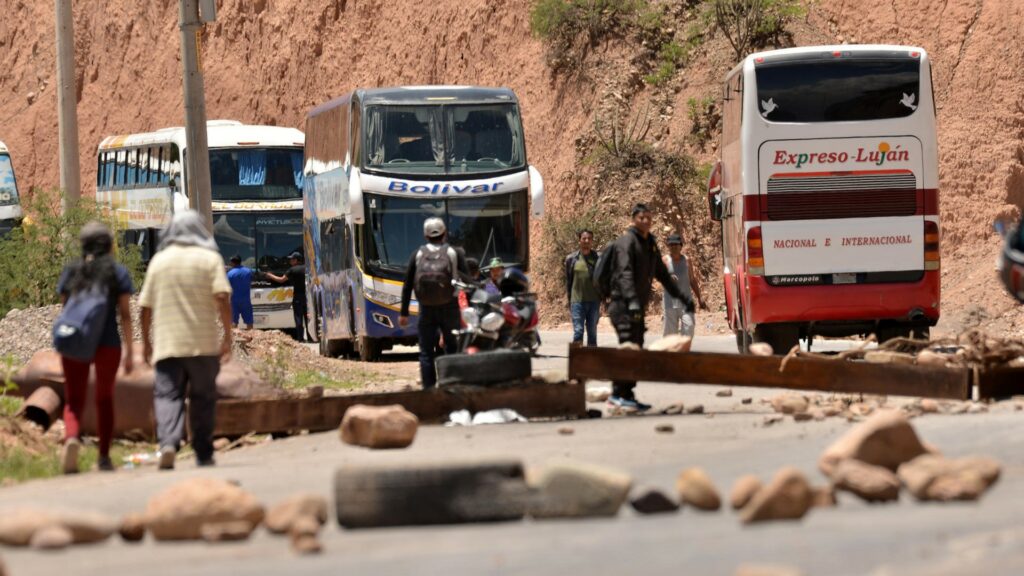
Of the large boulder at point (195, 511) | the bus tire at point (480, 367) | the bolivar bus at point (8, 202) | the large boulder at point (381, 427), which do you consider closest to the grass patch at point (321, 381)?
the bus tire at point (480, 367)

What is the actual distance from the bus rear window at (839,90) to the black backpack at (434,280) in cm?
673

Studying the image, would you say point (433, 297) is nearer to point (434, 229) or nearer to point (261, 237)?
point (434, 229)

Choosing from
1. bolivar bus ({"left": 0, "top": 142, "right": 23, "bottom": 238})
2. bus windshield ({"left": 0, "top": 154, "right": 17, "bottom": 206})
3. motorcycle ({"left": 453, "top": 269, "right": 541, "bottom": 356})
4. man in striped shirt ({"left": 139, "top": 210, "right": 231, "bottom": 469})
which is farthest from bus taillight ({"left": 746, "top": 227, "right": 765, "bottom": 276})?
bus windshield ({"left": 0, "top": 154, "right": 17, "bottom": 206})

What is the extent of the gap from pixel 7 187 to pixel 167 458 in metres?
27.1

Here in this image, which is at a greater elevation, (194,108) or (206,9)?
(206,9)

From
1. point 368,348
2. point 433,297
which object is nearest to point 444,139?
point 368,348

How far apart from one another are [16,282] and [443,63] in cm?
2463

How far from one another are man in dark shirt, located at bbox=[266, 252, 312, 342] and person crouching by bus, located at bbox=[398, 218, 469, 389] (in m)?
18.6

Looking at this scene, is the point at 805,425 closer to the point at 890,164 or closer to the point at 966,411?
the point at 966,411

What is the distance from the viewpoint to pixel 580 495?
8188 millimetres

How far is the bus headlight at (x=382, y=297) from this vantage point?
1014 inches

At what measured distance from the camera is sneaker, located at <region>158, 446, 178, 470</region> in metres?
11.5

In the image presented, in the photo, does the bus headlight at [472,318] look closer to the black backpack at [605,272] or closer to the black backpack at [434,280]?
the black backpack at [434,280]

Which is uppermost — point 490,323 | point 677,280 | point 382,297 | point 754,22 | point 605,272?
point 754,22
